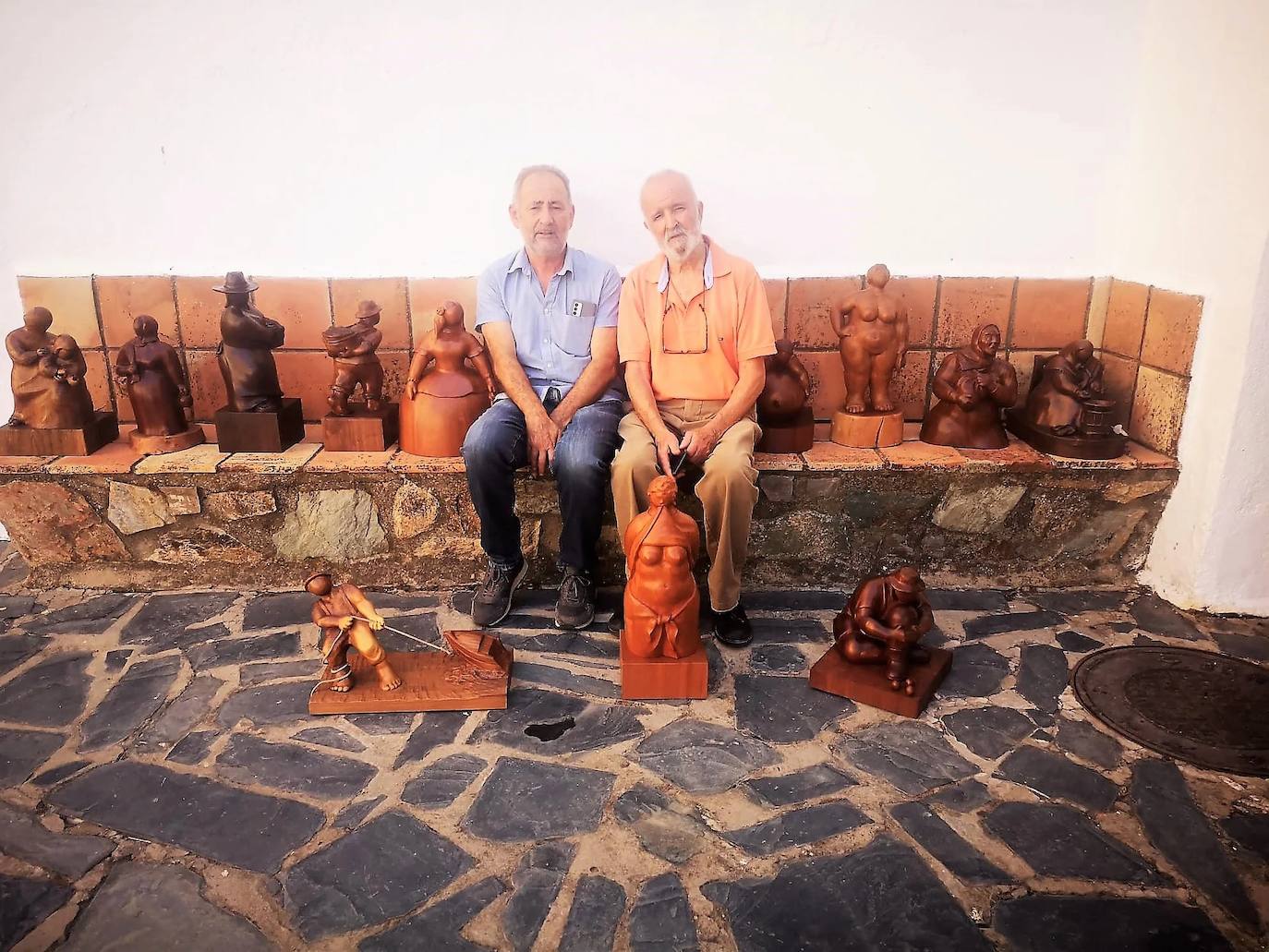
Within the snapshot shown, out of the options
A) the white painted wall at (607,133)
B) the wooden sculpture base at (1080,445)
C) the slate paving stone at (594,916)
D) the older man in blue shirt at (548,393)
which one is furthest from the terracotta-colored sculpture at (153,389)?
the wooden sculpture base at (1080,445)

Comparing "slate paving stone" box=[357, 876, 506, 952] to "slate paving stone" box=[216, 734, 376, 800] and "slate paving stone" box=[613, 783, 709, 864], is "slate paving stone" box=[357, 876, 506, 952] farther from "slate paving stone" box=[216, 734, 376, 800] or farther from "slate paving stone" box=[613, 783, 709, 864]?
"slate paving stone" box=[216, 734, 376, 800]

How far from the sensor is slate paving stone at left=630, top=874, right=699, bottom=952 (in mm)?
1844

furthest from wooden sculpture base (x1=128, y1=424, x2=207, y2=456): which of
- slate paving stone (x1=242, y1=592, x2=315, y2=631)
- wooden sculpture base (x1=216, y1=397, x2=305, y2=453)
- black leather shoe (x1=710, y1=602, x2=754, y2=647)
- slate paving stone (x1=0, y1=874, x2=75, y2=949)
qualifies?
black leather shoe (x1=710, y1=602, x2=754, y2=647)

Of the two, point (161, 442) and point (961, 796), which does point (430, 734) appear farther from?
point (161, 442)

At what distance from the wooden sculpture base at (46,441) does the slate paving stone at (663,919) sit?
9.34ft

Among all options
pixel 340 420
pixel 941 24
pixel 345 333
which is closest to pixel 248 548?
pixel 340 420

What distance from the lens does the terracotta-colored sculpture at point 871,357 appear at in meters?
3.42

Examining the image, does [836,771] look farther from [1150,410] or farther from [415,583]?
[1150,410]

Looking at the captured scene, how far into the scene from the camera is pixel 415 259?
3.68m

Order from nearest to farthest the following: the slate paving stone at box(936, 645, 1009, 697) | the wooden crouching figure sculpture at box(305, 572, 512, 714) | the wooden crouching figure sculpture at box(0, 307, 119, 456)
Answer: the wooden crouching figure sculpture at box(305, 572, 512, 714), the slate paving stone at box(936, 645, 1009, 697), the wooden crouching figure sculpture at box(0, 307, 119, 456)

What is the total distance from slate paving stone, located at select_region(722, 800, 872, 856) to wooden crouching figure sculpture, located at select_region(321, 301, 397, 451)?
214 centimetres

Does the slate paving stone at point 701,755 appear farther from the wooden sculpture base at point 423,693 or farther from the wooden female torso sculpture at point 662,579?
the wooden sculpture base at point 423,693

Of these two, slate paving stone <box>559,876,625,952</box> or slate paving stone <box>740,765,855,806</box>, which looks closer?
slate paving stone <box>559,876,625,952</box>

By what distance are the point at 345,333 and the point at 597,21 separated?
162cm
